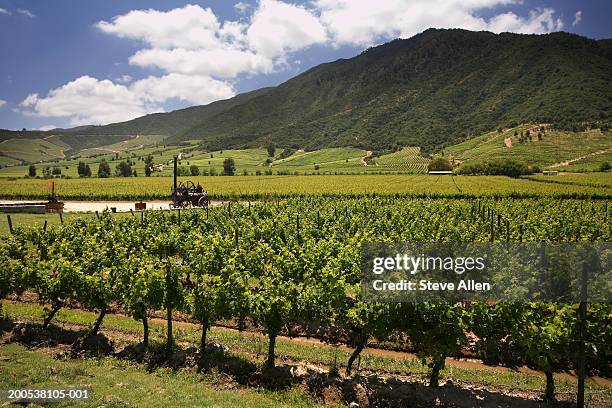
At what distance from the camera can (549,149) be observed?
117625mm

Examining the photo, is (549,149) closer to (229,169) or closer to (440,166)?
(440,166)

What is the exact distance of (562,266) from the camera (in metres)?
14.4

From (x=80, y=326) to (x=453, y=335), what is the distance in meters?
12.8

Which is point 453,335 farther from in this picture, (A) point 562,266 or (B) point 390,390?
(A) point 562,266

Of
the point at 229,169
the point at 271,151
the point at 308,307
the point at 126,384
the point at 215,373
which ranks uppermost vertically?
the point at 271,151

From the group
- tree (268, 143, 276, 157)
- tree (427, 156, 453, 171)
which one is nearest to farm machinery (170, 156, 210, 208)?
tree (427, 156, 453, 171)

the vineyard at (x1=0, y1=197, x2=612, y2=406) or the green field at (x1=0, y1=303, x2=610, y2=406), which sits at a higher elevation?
the vineyard at (x1=0, y1=197, x2=612, y2=406)

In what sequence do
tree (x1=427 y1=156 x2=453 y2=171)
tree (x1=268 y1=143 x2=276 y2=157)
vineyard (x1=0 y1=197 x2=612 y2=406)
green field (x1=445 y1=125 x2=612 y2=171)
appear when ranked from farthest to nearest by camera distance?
tree (x1=268 y1=143 x2=276 y2=157) → tree (x1=427 y1=156 x2=453 y2=171) → green field (x1=445 y1=125 x2=612 y2=171) → vineyard (x1=0 y1=197 x2=612 y2=406)

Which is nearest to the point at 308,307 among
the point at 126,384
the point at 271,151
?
the point at 126,384

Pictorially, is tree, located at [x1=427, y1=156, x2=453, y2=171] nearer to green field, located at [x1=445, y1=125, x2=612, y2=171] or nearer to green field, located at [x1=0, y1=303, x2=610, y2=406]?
green field, located at [x1=445, y1=125, x2=612, y2=171]

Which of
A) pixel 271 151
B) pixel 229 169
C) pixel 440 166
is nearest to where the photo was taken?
pixel 440 166

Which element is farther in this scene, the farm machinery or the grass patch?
the farm machinery

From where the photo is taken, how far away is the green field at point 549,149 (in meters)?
105

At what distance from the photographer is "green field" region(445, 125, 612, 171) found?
10488 cm
